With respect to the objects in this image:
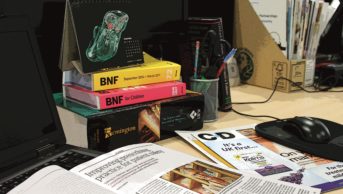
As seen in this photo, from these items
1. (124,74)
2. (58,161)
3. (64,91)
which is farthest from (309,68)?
(58,161)

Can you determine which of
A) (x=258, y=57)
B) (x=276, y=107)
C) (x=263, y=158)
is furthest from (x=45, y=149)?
(x=258, y=57)

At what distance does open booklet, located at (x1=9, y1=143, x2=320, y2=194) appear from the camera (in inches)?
24.0

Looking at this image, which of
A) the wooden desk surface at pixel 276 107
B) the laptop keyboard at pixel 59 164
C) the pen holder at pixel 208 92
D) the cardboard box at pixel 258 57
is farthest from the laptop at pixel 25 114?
the cardboard box at pixel 258 57

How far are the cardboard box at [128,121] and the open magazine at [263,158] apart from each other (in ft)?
0.16

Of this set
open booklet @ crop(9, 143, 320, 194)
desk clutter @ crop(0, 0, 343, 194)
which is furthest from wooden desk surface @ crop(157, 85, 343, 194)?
open booklet @ crop(9, 143, 320, 194)

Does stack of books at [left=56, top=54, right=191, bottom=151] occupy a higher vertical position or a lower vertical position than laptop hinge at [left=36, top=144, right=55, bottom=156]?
higher

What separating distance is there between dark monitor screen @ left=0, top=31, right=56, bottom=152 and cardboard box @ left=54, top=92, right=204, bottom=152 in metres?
0.08

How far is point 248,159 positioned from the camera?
809mm

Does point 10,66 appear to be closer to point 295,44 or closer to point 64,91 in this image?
point 64,91

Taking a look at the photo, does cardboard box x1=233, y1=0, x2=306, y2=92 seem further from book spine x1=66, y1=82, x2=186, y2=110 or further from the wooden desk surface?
book spine x1=66, y1=82, x2=186, y2=110

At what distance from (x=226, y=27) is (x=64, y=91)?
2.60 feet

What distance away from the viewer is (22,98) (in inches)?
28.7

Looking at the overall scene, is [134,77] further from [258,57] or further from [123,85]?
[258,57]

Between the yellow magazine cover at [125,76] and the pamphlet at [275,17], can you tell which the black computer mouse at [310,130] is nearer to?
the yellow magazine cover at [125,76]
